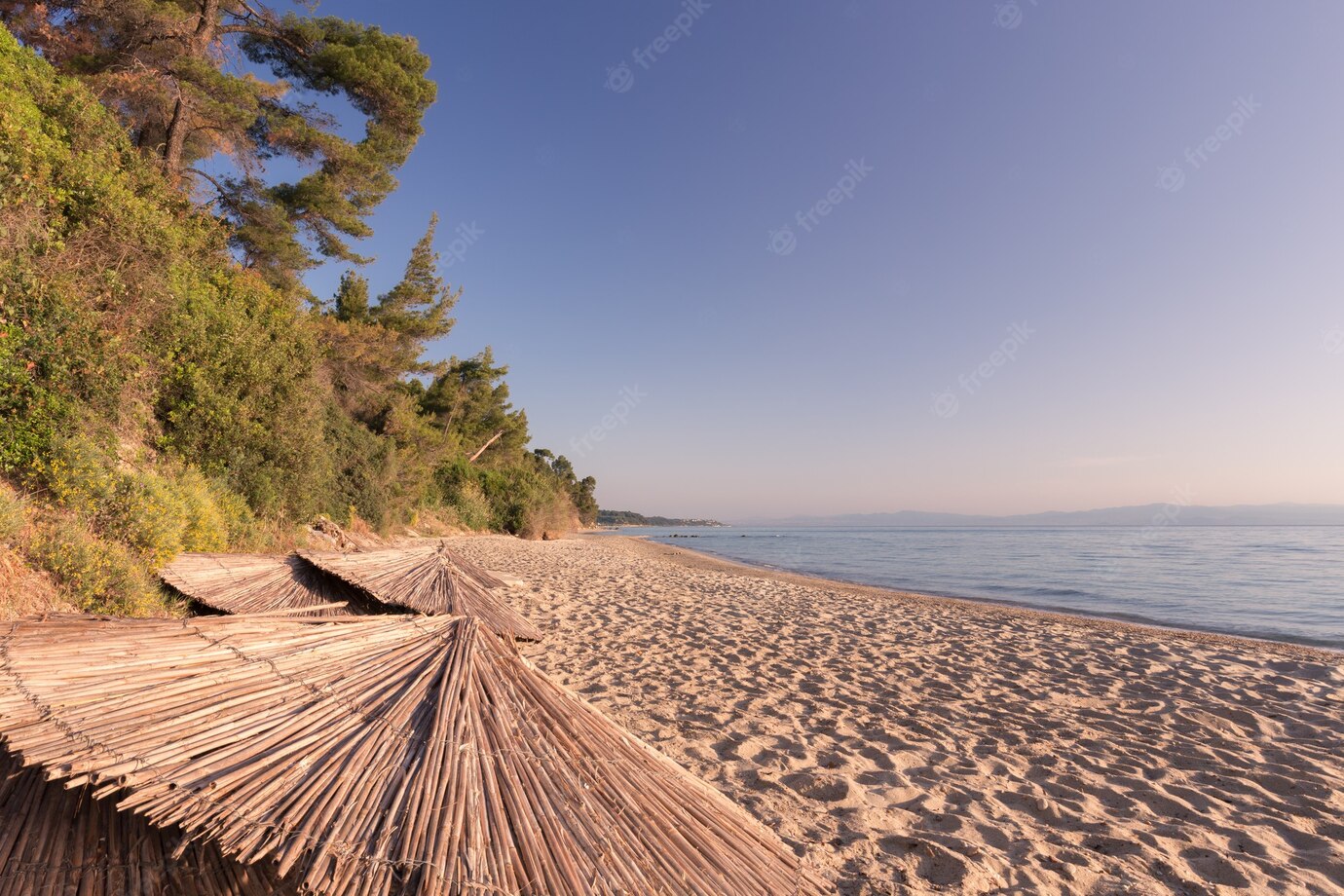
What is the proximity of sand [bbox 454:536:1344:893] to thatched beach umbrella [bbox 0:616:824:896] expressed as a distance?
6.11 ft

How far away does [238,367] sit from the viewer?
848 centimetres

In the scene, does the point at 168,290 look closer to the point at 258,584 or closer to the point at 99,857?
the point at 258,584

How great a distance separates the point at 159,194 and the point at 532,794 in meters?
10.8

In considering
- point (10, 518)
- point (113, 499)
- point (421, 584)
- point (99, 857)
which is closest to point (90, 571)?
point (10, 518)

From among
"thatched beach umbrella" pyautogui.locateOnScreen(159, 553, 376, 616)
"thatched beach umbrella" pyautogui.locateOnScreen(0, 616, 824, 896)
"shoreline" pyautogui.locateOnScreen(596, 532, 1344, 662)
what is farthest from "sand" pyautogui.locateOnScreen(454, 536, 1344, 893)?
"thatched beach umbrella" pyautogui.locateOnScreen(159, 553, 376, 616)

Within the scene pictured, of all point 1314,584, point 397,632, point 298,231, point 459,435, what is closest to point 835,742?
point 397,632

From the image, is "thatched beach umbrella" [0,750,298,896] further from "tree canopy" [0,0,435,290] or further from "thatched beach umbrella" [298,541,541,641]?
"tree canopy" [0,0,435,290]

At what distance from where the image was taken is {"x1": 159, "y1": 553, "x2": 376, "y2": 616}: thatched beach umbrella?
4.12 meters

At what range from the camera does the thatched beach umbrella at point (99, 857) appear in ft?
3.90

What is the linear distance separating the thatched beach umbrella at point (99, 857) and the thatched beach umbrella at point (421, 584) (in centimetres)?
305

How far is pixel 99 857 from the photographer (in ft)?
4.06

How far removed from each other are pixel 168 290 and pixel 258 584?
17.0ft

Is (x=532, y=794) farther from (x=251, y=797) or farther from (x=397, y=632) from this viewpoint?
(x=397, y=632)

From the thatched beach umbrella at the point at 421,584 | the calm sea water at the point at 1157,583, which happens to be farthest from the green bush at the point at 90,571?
the calm sea water at the point at 1157,583
